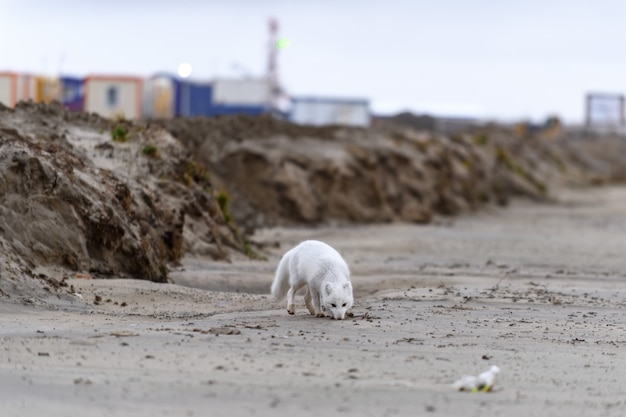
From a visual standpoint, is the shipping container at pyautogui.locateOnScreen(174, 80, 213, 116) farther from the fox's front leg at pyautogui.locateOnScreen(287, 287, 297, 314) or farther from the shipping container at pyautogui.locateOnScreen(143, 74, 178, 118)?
the fox's front leg at pyautogui.locateOnScreen(287, 287, 297, 314)

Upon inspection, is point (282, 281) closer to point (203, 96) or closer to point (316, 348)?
point (316, 348)

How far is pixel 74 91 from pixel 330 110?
25739mm

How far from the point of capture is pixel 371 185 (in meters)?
34.2

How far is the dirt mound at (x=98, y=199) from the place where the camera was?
13664 millimetres

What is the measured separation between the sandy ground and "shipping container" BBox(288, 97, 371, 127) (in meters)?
52.1

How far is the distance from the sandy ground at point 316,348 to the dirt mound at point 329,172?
36.1 feet

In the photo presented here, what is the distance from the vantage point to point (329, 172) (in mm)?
33062

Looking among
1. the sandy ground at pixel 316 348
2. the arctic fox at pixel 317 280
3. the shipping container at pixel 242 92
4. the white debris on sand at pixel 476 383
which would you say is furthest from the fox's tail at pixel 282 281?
the shipping container at pixel 242 92

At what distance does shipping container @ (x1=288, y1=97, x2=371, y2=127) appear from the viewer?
7000cm

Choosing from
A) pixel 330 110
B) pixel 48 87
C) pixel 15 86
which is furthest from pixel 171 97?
pixel 330 110

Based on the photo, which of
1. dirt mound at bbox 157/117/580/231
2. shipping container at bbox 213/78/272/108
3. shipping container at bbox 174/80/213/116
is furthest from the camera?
shipping container at bbox 213/78/272/108

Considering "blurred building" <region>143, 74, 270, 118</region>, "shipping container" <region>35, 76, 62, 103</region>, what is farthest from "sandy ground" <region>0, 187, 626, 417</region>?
"blurred building" <region>143, 74, 270, 118</region>

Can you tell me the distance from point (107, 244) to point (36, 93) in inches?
1146

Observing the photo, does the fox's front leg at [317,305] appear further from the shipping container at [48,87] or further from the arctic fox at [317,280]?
the shipping container at [48,87]
